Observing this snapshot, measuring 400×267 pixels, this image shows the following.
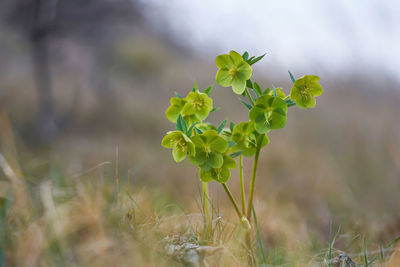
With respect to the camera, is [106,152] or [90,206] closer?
[90,206]

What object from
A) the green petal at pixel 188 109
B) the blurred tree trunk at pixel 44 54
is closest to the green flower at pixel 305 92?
the green petal at pixel 188 109

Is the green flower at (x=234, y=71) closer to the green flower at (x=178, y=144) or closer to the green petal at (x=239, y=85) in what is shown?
the green petal at (x=239, y=85)

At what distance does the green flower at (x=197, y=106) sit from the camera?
71cm

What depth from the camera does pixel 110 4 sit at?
3.18m

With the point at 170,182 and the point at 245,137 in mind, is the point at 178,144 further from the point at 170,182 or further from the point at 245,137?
the point at 170,182

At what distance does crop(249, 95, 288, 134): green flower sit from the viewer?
610 millimetres

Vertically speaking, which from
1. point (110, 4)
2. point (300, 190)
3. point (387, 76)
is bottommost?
point (300, 190)

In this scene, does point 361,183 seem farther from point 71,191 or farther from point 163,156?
point 71,191

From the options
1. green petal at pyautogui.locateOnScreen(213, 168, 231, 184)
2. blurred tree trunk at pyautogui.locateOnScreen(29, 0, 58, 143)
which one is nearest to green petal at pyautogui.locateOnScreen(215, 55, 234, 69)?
green petal at pyautogui.locateOnScreen(213, 168, 231, 184)

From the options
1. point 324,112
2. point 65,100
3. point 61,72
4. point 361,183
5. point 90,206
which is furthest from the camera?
point 61,72

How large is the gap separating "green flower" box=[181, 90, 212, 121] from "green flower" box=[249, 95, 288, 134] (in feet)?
0.42

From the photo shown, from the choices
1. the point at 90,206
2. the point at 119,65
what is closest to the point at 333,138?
the point at 90,206

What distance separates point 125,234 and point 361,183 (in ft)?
7.52

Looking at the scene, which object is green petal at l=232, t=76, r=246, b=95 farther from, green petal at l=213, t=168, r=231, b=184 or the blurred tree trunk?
the blurred tree trunk
